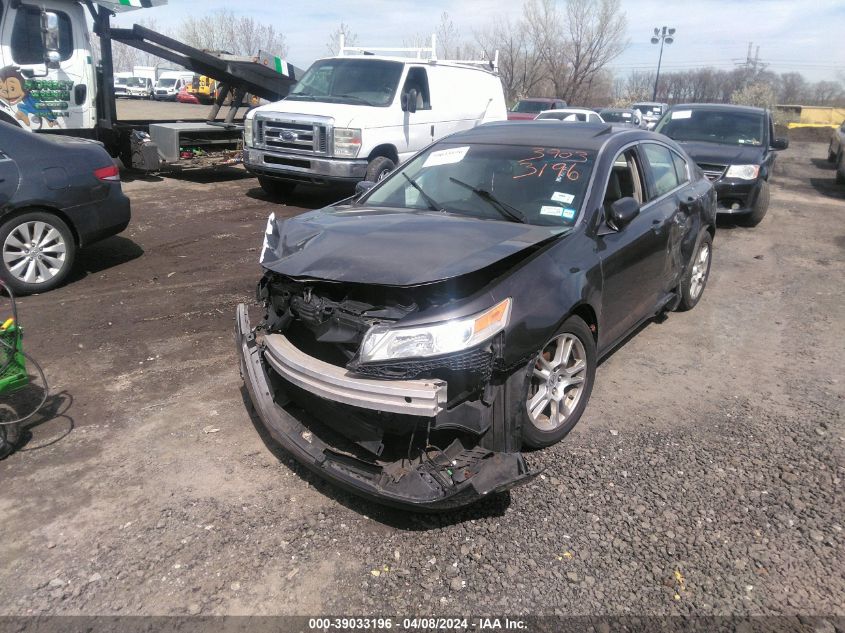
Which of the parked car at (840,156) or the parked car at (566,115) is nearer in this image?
the parked car at (840,156)

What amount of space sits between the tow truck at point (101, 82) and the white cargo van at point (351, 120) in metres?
2.07

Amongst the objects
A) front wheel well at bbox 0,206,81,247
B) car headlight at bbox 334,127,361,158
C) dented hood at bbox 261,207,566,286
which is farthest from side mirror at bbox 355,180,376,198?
car headlight at bbox 334,127,361,158

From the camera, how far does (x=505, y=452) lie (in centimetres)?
306

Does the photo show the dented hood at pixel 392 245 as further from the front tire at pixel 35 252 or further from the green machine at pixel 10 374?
the front tire at pixel 35 252

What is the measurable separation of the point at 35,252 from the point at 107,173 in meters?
1.08

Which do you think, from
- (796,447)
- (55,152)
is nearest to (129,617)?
(796,447)

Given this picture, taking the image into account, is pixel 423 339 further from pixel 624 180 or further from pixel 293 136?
pixel 293 136

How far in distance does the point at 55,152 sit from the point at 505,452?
5410 mm

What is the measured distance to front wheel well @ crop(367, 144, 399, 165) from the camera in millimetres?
10125

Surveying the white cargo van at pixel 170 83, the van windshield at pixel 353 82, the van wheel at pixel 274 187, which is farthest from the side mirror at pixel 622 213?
the white cargo van at pixel 170 83

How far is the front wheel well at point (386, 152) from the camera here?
10.1 meters

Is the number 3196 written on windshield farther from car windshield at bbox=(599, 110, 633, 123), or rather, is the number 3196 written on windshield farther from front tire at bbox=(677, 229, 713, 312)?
car windshield at bbox=(599, 110, 633, 123)

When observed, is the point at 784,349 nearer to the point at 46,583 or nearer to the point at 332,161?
the point at 46,583

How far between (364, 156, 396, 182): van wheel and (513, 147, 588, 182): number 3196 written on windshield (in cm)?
567
